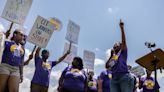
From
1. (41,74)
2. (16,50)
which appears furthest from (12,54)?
(41,74)

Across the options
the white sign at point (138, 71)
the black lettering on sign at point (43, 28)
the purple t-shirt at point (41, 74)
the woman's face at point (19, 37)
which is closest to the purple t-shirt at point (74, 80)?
the purple t-shirt at point (41, 74)

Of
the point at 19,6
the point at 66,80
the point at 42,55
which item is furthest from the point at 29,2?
the point at 66,80

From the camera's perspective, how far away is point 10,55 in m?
6.60

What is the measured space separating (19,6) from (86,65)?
363cm

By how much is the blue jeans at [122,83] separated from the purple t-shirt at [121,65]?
0.25 feet

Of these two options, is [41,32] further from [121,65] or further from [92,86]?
[121,65]

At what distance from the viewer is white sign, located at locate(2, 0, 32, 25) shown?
7.82 meters

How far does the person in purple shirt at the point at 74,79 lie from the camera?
697 cm

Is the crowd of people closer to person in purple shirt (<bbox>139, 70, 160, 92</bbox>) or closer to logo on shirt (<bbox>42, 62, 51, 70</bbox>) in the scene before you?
logo on shirt (<bbox>42, 62, 51, 70</bbox>)

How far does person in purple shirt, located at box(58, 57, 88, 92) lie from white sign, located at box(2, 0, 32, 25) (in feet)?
5.51

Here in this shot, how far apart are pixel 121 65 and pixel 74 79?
1029mm

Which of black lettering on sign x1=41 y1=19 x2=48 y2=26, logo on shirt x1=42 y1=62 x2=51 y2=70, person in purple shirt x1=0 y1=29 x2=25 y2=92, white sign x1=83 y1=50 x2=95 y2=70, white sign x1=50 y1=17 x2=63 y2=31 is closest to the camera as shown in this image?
person in purple shirt x1=0 y1=29 x2=25 y2=92

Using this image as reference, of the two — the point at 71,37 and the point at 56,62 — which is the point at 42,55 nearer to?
the point at 56,62

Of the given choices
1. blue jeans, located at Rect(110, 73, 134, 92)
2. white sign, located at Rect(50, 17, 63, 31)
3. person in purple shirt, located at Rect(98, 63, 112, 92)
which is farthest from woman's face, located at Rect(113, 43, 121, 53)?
white sign, located at Rect(50, 17, 63, 31)
